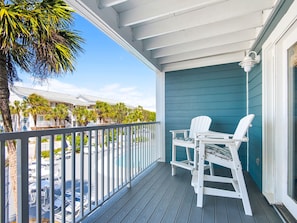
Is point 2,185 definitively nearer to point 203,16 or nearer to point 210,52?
point 203,16

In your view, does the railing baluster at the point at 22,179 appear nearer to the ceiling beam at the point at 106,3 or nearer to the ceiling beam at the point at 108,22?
the ceiling beam at the point at 108,22

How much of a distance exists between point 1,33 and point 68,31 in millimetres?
1309

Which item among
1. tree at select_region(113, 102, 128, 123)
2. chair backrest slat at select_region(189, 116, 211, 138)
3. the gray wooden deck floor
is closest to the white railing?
the gray wooden deck floor

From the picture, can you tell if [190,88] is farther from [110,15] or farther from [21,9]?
[21,9]

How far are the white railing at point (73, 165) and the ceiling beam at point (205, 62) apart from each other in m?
1.31

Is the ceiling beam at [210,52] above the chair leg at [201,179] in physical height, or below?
above

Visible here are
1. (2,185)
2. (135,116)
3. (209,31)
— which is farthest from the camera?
(135,116)

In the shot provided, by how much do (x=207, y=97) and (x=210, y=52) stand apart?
86 centimetres

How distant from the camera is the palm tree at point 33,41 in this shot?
321 cm

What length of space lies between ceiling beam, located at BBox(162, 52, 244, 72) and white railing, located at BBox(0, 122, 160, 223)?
131cm

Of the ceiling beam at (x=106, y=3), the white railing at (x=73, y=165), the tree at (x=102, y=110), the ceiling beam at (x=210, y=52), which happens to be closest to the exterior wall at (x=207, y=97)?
the ceiling beam at (x=210, y=52)

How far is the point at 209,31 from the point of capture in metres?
2.44

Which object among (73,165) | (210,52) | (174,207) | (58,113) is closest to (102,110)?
(58,113)

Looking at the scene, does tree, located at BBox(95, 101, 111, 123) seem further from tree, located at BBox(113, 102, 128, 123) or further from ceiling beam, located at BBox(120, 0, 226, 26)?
ceiling beam, located at BBox(120, 0, 226, 26)
